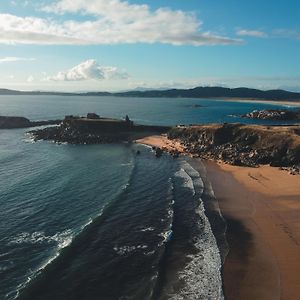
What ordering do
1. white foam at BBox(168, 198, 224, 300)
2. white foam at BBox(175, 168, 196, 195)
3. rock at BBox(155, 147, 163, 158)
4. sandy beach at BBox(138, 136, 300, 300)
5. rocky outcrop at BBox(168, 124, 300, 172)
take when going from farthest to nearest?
rock at BBox(155, 147, 163, 158) < rocky outcrop at BBox(168, 124, 300, 172) < white foam at BBox(175, 168, 196, 195) < sandy beach at BBox(138, 136, 300, 300) < white foam at BBox(168, 198, 224, 300)

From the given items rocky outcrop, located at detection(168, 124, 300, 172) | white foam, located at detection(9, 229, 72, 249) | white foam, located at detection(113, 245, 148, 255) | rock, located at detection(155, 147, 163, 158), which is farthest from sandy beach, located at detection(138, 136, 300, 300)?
rock, located at detection(155, 147, 163, 158)

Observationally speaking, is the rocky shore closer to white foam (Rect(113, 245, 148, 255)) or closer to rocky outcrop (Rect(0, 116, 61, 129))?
rocky outcrop (Rect(0, 116, 61, 129))

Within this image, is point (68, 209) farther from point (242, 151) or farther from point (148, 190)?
point (242, 151)

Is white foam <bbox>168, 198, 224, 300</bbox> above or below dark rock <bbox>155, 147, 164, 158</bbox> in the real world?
below

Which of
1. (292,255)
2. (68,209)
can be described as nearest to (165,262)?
(292,255)

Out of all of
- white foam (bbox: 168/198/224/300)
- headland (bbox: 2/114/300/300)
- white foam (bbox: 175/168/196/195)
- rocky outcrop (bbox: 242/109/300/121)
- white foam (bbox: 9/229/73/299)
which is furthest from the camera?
rocky outcrop (bbox: 242/109/300/121)

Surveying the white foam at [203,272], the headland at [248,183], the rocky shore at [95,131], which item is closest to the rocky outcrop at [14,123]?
the rocky shore at [95,131]

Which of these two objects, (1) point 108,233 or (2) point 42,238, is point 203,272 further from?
(2) point 42,238
